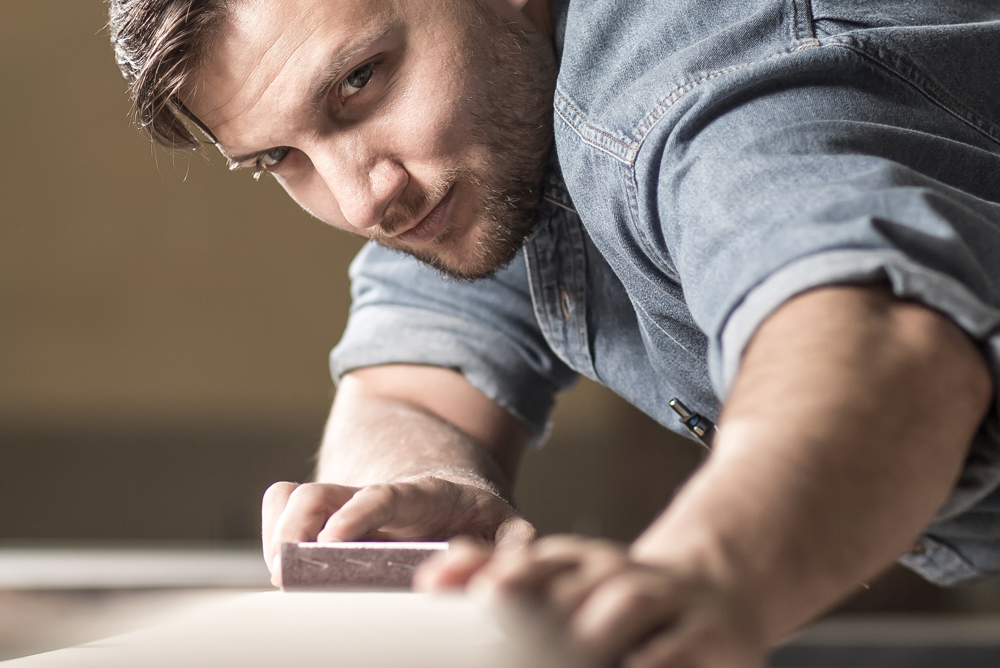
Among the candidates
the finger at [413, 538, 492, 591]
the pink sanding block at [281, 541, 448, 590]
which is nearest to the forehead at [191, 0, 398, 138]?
the pink sanding block at [281, 541, 448, 590]

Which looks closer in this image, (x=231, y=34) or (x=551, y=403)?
(x=231, y=34)

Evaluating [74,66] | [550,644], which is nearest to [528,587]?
[550,644]

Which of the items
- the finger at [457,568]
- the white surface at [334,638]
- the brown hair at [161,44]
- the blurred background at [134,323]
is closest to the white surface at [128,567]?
the blurred background at [134,323]

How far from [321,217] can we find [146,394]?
202 cm

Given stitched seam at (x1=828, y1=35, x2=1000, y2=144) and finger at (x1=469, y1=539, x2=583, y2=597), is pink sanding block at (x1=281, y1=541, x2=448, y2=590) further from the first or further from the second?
stitched seam at (x1=828, y1=35, x2=1000, y2=144)

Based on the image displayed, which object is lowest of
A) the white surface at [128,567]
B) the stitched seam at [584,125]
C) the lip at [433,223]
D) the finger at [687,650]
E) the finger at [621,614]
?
the white surface at [128,567]

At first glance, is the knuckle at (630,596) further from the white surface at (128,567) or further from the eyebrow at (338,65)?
the white surface at (128,567)

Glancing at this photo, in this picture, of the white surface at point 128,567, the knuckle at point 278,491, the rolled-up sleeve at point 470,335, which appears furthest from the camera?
the white surface at point 128,567

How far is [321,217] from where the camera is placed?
0.72 metres

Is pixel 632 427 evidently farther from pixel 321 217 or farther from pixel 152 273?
pixel 321 217

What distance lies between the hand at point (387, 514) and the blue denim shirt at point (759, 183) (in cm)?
16

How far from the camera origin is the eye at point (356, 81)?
0.60m

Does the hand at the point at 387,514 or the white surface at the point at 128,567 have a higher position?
the hand at the point at 387,514

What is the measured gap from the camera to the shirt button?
731 mm
